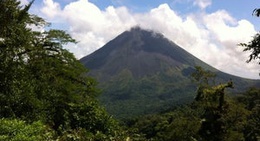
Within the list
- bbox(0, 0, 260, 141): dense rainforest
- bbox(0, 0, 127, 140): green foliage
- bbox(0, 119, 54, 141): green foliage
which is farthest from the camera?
bbox(0, 0, 127, 140): green foliage

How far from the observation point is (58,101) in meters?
36.4

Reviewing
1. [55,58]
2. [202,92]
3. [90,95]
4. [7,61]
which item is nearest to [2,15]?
[7,61]

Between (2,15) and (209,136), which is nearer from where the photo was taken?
(2,15)

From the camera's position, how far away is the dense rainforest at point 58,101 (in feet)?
68.7

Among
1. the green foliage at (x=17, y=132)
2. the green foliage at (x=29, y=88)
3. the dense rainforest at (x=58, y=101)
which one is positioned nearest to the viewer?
the green foliage at (x=17, y=132)

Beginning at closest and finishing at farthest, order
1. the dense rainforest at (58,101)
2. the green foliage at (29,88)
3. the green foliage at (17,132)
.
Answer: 1. the green foliage at (17,132)
2. the dense rainforest at (58,101)
3. the green foliage at (29,88)

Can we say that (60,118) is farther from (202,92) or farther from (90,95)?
(202,92)

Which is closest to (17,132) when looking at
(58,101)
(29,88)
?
(29,88)

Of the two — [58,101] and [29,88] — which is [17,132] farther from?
[58,101]

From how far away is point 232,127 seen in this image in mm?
33719

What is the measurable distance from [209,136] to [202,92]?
4041 millimetres

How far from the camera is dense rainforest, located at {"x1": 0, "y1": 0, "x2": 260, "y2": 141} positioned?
21.0 metres

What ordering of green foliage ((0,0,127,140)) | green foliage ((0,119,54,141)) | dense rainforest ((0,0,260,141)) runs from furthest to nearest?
green foliage ((0,0,127,140)), dense rainforest ((0,0,260,141)), green foliage ((0,119,54,141))

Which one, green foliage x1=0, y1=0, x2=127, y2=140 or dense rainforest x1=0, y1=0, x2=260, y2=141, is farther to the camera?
green foliage x1=0, y1=0, x2=127, y2=140
